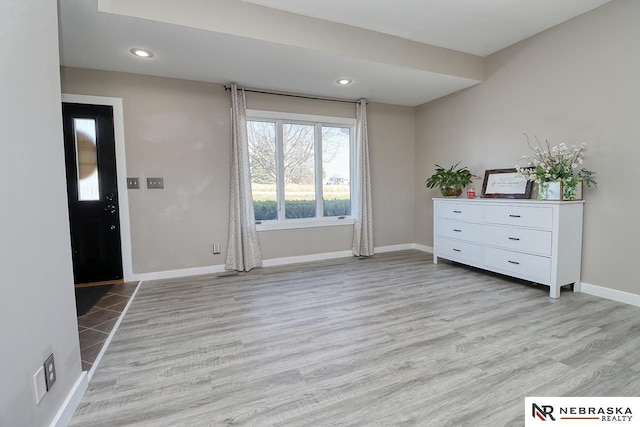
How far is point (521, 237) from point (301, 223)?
2.82 metres

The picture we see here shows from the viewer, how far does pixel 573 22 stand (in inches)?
121

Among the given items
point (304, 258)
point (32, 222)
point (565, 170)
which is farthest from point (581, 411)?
point (304, 258)

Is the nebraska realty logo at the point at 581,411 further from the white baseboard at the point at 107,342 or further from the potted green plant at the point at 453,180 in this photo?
the potted green plant at the point at 453,180

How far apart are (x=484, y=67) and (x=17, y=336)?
509cm

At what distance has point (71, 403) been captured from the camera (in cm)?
145

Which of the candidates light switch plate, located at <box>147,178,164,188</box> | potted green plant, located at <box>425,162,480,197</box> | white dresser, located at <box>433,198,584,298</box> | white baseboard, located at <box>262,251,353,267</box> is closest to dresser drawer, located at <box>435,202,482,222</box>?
white dresser, located at <box>433,198,584,298</box>

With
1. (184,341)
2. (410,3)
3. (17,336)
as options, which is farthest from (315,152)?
(17,336)

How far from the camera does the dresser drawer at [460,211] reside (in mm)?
3711

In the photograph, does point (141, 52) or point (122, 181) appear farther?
point (122, 181)

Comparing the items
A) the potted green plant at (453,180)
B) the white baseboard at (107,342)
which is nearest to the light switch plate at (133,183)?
the white baseboard at (107,342)

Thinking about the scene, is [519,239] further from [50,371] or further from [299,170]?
[50,371]

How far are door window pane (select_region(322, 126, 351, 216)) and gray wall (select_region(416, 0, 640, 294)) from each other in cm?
208

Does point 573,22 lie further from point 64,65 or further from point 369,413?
point 64,65

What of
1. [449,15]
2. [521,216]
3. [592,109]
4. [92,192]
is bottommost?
[521,216]
